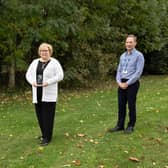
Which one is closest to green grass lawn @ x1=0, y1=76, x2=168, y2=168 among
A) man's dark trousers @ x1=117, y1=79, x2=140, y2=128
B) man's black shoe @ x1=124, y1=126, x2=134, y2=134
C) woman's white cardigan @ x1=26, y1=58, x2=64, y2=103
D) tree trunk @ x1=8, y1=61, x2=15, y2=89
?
man's black shoe @ x1=124, y1=126, x2=134, y2=134

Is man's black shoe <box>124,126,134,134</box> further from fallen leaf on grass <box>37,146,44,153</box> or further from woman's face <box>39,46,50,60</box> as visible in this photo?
woman's face <box>39,46,50,60</box>

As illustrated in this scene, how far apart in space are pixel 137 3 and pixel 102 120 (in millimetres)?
13124

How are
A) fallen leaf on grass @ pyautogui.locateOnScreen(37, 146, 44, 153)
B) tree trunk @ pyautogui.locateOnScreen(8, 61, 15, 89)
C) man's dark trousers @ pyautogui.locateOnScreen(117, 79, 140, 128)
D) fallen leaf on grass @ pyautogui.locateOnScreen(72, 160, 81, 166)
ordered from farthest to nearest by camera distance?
tree trunk @ pyautogui.locateOnScreen(8, 61, 15, 89) → man's dark trousers @ pyautogui.locateOnScreen(117, 79, 140, 128) → fallen leaf on grass @ pyautogui.locateOnScreen(37, 146, 44, 153) → fallen leaf on grass @ pyautogui.locateOnScreen(72, 160, 81, 166)

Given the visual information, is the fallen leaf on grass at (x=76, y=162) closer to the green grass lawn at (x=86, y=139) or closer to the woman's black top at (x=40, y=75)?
the green grass lawn at (x=86, y=139)

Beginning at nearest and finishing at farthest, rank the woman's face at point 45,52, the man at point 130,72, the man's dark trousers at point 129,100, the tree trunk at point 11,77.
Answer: the woman's face at point 45,52, the man at point 130,72, the man's dark trousers at point 129,100, the tree trunk at point 11,77

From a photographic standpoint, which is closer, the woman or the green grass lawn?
the green grass lawn

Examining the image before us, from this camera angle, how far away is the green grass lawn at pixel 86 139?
7.19 m

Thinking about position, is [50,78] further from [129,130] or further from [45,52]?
[129,130]

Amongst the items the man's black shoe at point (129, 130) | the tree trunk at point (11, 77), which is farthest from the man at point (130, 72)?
the tree trunk at point (11, 77)

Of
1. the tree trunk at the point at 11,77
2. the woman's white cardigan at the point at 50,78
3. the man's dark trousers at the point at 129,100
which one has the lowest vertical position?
the tree trunk at the point at 11,77

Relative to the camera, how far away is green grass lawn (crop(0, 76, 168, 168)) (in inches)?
283

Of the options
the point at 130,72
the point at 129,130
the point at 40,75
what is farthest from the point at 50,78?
the point at 129,130

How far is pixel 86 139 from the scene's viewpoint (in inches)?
336

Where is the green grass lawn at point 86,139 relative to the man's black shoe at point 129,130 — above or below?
below
